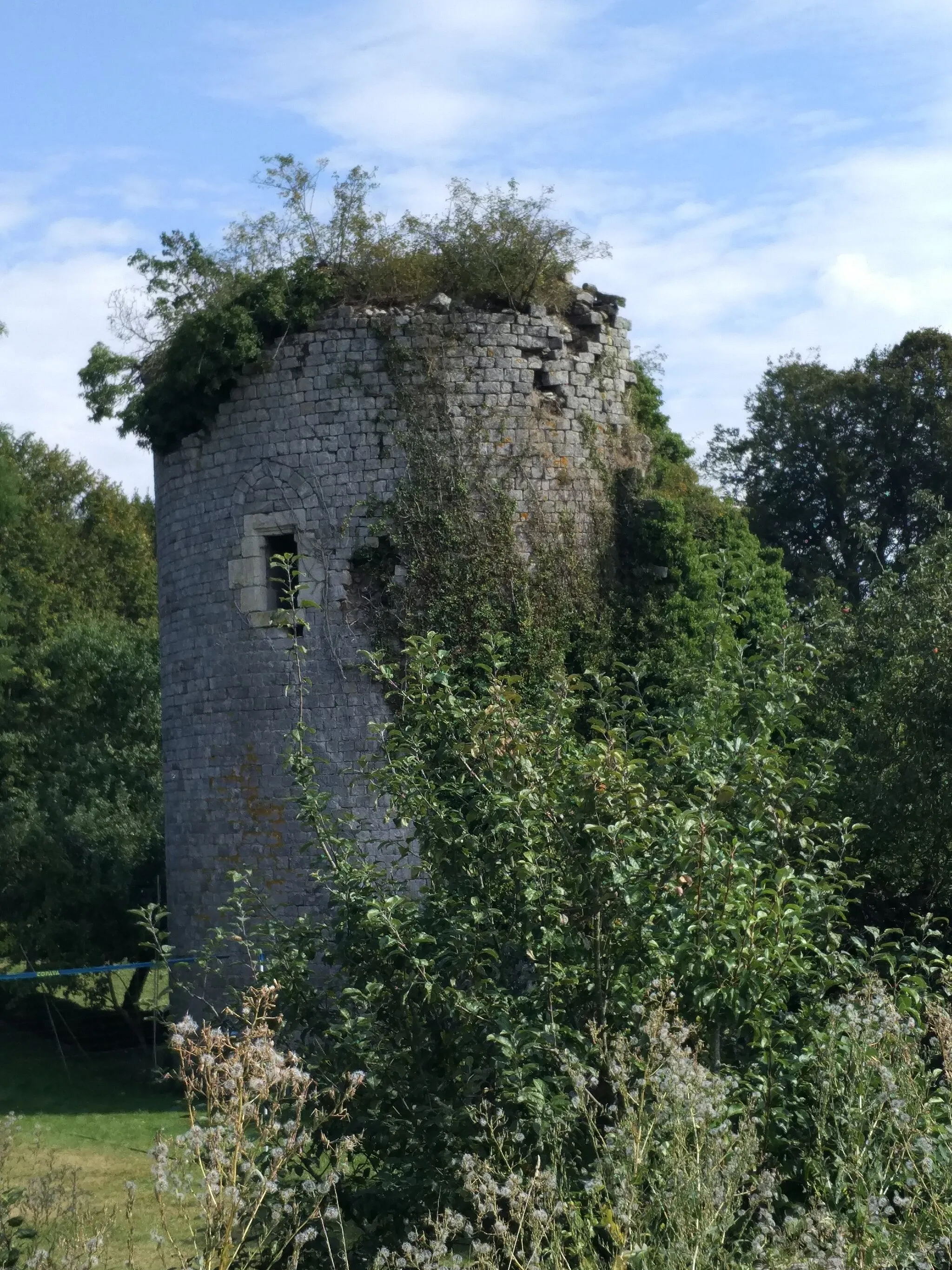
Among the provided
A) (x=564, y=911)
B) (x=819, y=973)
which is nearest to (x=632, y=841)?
(x=564, y=911)

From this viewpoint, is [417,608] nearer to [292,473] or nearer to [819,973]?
[292,473]

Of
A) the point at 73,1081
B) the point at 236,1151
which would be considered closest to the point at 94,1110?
the point at 73,1081

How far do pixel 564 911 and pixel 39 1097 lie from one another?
851 cm

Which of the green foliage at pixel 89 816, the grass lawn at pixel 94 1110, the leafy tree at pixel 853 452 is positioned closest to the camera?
the grass lawn at pixel 94 1110

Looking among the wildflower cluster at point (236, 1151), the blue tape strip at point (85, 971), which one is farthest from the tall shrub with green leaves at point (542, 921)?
the blue tape strip at point (85, 971)

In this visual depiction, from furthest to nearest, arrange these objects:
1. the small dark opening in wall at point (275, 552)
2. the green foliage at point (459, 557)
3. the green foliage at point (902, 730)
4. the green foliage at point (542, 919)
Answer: the small dark opening in wall at point (275, 552)
the green foliage at point (459, 557)
the green foliage at point (902, 730)
the green foliage at point (542, 919)

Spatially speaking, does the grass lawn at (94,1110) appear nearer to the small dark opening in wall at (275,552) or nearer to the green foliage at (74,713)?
the green foliage at (74,713)

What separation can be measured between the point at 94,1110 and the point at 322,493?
523cm

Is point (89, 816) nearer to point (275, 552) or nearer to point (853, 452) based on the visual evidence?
point (275, 552)

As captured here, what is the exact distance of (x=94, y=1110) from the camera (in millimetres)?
11305

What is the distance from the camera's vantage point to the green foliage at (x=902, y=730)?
8.43 m

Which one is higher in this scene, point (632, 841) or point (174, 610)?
point (174, 610)

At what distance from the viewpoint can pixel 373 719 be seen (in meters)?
10.9

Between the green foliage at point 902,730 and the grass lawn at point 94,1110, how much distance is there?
460 cm
